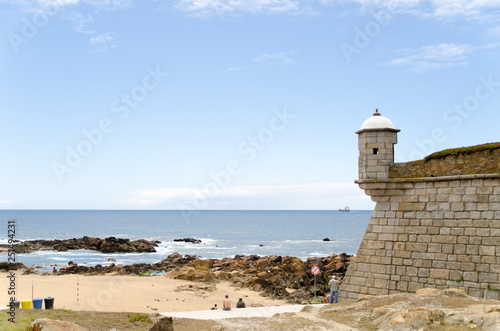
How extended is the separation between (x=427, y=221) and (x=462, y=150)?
2.29 m

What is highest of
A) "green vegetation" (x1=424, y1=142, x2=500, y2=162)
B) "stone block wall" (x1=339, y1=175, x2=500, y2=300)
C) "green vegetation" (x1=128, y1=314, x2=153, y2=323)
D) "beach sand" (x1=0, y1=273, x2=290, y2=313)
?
"green vegetation" (x1=424, y1=142, x2=500, y2=162)

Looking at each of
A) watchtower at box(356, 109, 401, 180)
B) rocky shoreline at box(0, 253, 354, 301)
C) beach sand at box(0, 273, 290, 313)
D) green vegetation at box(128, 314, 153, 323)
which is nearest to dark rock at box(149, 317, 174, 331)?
green vegetation at box(128, 314, 153, 323)

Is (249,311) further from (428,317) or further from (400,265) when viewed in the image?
(428,317)

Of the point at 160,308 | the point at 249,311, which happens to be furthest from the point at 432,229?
the point at 160,308

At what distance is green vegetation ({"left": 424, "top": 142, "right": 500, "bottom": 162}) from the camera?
40.4ft

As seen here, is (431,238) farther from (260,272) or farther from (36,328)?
(260,272)

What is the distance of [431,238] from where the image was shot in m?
12.9

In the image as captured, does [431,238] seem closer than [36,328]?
No

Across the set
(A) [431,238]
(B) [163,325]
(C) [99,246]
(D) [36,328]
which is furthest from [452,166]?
(C) [99,246]

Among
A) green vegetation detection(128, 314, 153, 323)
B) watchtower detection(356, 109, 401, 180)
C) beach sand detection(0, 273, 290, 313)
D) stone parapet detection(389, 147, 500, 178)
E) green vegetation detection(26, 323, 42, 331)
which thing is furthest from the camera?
beach sand detection(0, 273, 290, 313)

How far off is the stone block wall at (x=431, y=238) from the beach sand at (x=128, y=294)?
856 cm

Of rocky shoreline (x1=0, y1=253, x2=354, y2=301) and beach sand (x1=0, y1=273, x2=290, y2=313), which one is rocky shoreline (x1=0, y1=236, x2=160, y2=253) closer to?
rocky shoreline (x1=0, y1=253, x2=354, y2=301)

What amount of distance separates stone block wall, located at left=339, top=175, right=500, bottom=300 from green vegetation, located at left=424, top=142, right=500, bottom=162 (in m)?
0.71

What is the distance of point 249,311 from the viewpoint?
1346cm
